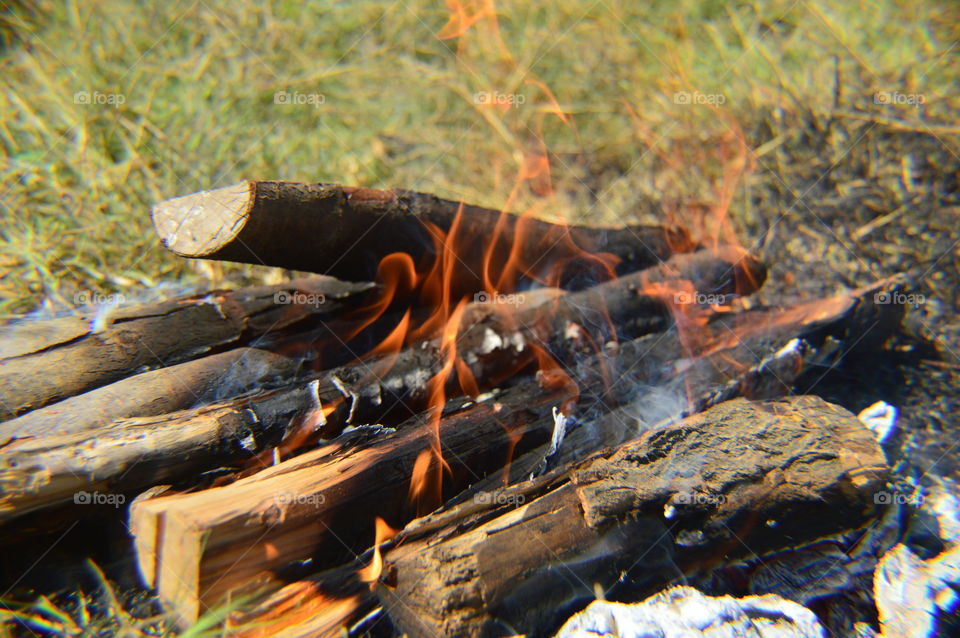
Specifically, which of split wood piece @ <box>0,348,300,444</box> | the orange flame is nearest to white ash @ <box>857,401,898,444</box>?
the orange flame

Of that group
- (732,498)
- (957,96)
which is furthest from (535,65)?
(732,498)

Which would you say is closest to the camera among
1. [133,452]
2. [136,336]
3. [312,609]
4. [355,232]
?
[312,609]

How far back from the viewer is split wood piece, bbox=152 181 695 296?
1.79 meters

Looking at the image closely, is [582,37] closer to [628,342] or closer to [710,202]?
[710,202]

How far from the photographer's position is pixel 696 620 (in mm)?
1498

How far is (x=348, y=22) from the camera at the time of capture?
4535 millimetres

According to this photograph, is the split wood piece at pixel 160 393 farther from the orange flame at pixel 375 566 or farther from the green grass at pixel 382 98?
the green grass at pixel 382 98

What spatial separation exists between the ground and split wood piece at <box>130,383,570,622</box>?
5.74 feet

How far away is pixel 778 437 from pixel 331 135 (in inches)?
140

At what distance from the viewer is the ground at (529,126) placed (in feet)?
9.79

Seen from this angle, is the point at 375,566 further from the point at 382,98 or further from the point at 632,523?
the point at 382,98

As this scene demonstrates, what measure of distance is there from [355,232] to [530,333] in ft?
2.74

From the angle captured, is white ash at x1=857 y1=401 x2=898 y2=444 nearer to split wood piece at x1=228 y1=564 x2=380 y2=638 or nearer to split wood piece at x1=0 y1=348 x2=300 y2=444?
split wood piece at x1=228 y1=564 x2=380 y2=638

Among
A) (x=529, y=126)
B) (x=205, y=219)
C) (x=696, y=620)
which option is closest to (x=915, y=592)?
(x=696, y=620)
